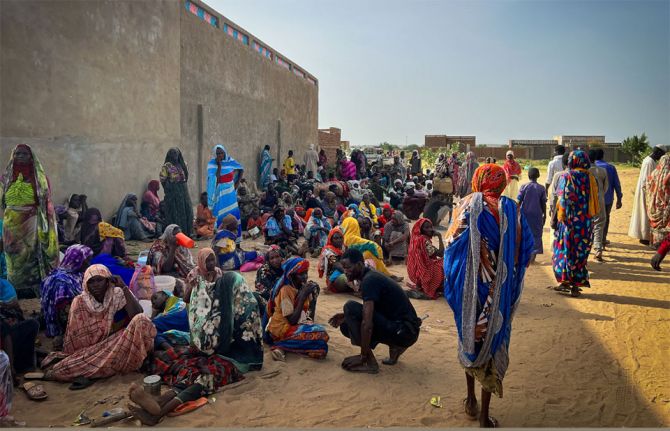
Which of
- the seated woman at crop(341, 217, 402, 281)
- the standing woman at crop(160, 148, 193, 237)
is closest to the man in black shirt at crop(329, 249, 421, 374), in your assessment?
the seated woman at crop(341, 217, 402, 281)

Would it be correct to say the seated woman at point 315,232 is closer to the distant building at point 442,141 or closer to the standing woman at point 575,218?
the standing woman at point 575,218

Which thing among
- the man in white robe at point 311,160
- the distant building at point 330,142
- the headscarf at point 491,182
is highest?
the distant building at point 330,142

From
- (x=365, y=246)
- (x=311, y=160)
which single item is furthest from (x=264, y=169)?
(x=365, y=246)

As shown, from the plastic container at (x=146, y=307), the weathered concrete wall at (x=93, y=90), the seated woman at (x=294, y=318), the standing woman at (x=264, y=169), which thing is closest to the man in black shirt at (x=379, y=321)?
the seated woman at (x=294, y=318)

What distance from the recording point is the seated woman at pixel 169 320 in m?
4.64

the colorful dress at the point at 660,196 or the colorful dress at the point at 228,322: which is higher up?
the colorful dress at the point at 660,196

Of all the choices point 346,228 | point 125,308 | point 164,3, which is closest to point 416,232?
point 346,228

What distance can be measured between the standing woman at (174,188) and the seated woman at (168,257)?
10.4 ft

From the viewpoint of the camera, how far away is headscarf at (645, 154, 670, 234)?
27.9ft

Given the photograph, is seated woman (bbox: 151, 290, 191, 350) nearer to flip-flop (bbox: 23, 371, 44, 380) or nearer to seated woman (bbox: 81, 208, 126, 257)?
flip-flop (bbox: 23, 371, 44, 380)

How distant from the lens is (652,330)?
5.50m

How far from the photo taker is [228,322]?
14.2 feet

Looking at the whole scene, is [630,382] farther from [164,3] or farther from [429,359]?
[164,3]

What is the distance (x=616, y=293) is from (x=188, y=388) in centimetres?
558
